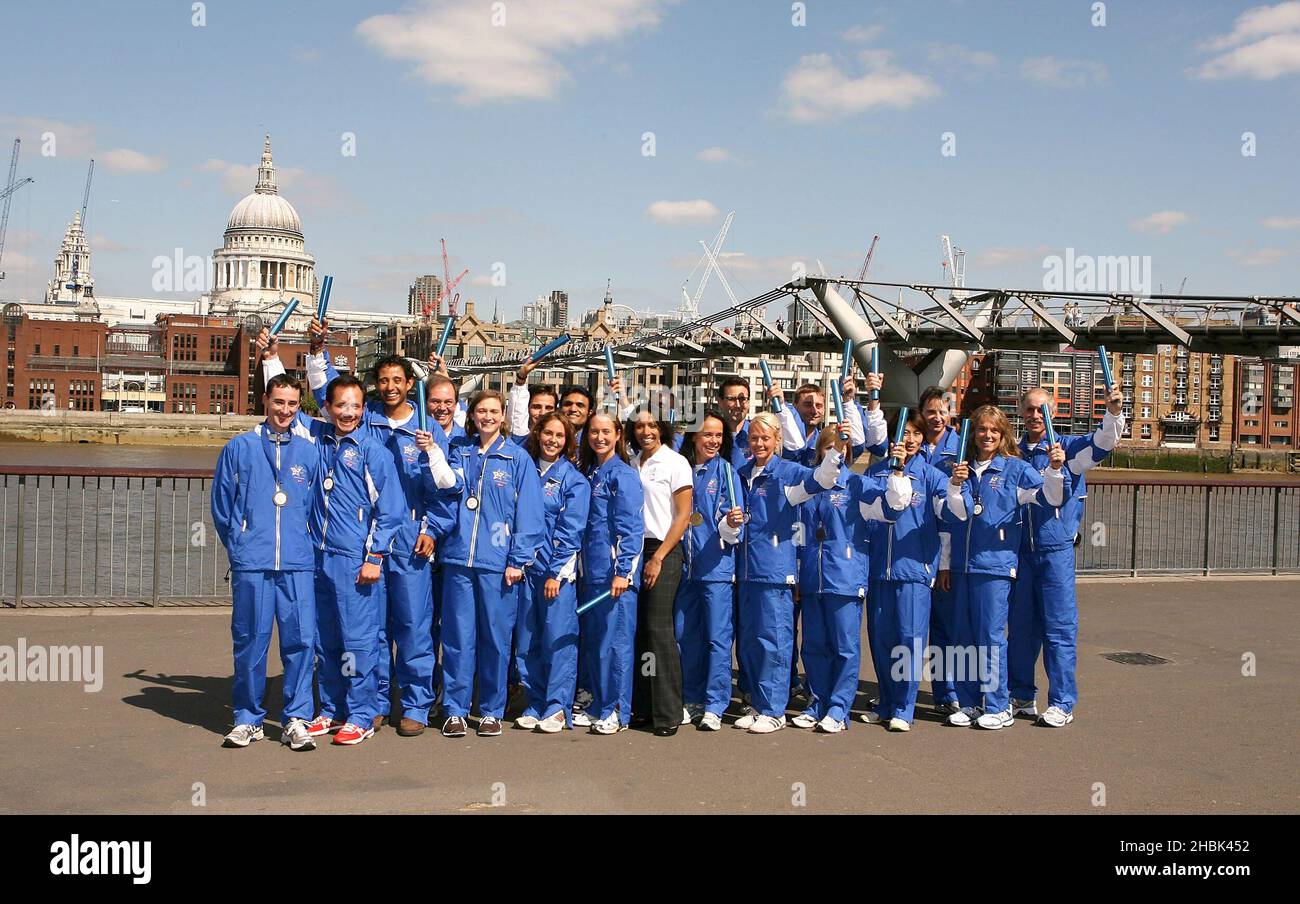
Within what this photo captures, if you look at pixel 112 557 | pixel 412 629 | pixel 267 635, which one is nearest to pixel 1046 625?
pixel 412 629

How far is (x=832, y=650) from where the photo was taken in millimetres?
7391

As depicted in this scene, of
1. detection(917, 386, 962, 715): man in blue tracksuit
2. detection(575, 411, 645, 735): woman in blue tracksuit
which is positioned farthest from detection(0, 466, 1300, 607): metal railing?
detection(575, 411, 645, 735): woman in blue tracksuit

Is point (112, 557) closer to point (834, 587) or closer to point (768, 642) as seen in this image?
point (768, 642)

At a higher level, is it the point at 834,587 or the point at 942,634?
the point at 834,587

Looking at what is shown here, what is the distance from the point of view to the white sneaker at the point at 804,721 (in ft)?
24.1

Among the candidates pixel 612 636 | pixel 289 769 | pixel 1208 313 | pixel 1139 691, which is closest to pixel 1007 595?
pixel 1139 691

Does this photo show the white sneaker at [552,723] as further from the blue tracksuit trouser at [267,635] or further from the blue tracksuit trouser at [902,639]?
the blue tracksuit trouser at [902,639]

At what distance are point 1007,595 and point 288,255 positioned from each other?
192 m

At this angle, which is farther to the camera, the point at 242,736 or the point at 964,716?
the point at 964,716

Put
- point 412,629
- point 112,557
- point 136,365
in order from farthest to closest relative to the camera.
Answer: point 136,365 → point 112,557 → point 412,629

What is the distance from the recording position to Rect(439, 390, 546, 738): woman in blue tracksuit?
707 centimetres

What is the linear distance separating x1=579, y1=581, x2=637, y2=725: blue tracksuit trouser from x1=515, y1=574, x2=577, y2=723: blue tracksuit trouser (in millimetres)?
134

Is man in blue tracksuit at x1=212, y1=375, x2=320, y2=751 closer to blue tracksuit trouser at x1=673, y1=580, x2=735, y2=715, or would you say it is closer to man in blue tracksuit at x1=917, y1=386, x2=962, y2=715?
blue tracksuit trouser at x1=673, y1=580, x2=735, y2=715

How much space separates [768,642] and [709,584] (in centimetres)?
51
